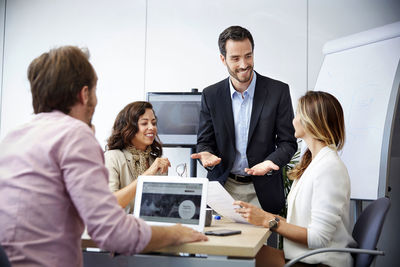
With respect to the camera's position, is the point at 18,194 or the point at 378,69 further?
the point at 378,69

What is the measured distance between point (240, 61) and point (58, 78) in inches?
70.6

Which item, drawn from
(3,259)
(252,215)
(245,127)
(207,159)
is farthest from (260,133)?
(3,259)

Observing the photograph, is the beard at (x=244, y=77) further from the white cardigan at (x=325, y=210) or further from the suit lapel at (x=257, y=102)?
the white cardigan at (x=325, y=210)

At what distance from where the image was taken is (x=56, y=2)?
551 cm

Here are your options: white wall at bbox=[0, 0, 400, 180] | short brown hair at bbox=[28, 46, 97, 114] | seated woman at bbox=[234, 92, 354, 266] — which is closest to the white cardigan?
seated woman at bbox=[234, 92, 354, 266]

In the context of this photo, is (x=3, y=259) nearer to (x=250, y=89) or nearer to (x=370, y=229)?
(x=370, y=229)

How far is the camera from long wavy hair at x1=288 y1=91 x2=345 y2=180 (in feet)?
6.91

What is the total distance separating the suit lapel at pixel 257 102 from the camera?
286 cm

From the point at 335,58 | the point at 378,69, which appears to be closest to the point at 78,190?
the point at 378,69

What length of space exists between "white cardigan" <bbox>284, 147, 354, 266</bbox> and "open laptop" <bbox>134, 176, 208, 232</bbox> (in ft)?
1.64

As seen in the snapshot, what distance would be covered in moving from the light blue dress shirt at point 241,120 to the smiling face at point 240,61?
0.07 meters

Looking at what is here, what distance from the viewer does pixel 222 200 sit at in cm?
205

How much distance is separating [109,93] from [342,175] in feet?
12.5

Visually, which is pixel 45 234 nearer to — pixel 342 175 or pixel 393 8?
pixel 342 175
